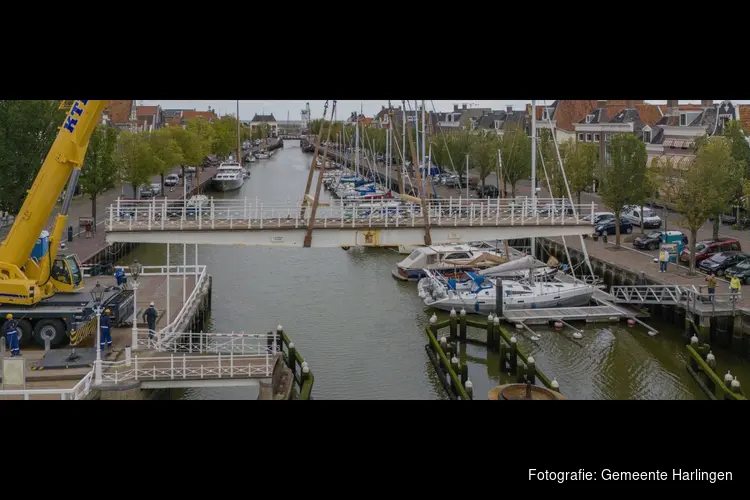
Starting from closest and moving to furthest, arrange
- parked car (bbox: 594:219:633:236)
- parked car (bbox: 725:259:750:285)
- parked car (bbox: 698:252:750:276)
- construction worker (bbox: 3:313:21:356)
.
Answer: construction worker (bbox: 3:313:21:356) < parked car (bbox: 725:259:750:285) < parked car (bbox: 698:252:750:276) < parked car (bbox: 594:219:633:236)

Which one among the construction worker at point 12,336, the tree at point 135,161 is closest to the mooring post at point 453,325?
the construction worker at point 12,336

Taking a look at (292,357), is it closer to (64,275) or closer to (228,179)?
(64,275)

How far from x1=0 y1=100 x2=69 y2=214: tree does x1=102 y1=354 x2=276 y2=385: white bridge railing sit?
20.6m

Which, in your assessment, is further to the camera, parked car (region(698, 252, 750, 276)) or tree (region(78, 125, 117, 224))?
tree (region(78, 125, 117, 224))

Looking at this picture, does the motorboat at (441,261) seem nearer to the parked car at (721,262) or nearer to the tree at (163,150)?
the parked car at (721,262)

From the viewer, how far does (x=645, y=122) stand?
58031 mm

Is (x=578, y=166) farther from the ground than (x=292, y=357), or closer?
farther from the ground

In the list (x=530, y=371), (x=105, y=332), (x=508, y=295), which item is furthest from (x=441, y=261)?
(x=105, y=332)

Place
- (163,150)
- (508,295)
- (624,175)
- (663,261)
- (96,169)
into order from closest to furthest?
(508,295)
(663,261)
(624,175)
(96,169)
(163,150)

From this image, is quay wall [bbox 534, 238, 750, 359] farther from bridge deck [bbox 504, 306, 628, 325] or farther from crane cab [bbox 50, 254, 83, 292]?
crane cab [bbox 50, 254, 83, 292]

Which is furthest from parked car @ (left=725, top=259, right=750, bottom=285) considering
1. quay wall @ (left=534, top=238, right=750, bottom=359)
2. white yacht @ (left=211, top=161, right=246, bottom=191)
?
white yacht @ (left=211, top=161, right=246, bottom=191)

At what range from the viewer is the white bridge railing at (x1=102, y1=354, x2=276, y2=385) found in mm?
14797

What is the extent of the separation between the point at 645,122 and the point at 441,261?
110 ft

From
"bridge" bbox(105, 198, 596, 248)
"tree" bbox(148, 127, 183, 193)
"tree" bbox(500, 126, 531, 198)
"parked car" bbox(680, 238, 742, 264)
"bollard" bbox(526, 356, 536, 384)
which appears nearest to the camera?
"bollard" bbox(526, 356, 536, 384)
